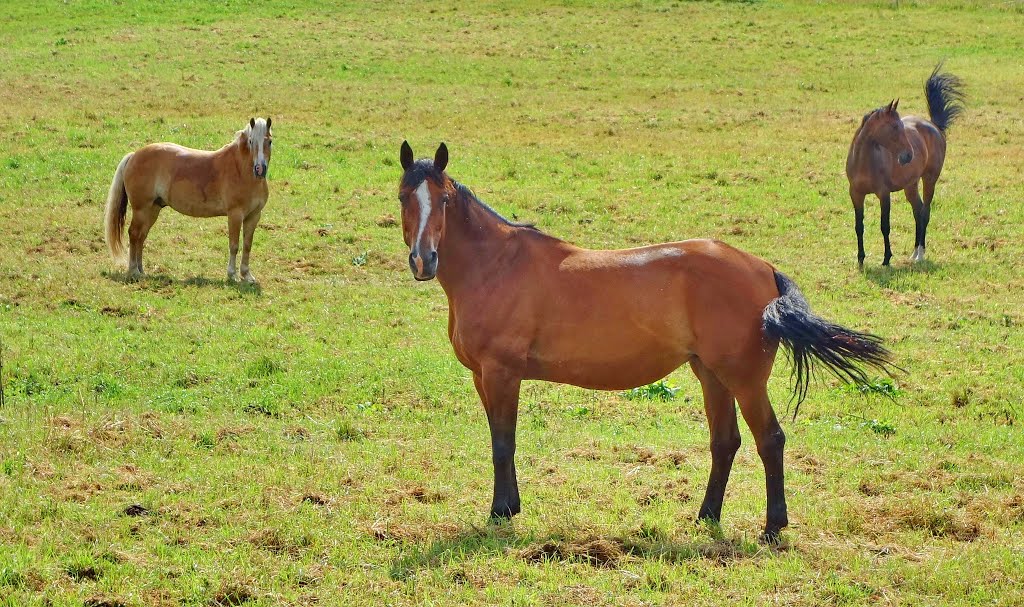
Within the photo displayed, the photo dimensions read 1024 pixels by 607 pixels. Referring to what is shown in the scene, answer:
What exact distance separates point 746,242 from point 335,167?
8.19m

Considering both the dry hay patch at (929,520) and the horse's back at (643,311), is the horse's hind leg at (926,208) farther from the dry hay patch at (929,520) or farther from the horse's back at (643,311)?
the horse's back at (643,311)

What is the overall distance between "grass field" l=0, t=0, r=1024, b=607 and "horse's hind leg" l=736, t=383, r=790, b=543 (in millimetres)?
215

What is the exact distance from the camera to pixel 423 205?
22.1 feet

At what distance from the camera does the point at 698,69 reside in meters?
31.5

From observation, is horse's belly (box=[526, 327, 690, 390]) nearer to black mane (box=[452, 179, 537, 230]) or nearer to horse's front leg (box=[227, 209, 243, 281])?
black mane (box=[452, 179, 537, 230])

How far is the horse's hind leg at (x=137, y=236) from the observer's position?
14383mm

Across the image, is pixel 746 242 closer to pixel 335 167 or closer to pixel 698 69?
pixel 335 167

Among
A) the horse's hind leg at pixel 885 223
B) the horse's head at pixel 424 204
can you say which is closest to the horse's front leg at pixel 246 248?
the horse's head at pixel 424 204

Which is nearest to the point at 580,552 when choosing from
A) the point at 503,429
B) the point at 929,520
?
the point at 503,429

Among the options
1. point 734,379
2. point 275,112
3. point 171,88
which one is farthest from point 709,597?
point 171,88

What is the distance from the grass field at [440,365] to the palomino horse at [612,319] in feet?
2.52

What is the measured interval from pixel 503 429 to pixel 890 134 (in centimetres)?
1186

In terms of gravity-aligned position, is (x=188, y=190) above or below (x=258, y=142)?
below

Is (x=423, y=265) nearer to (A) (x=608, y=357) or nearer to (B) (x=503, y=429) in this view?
(B) (x=503, y=429)
